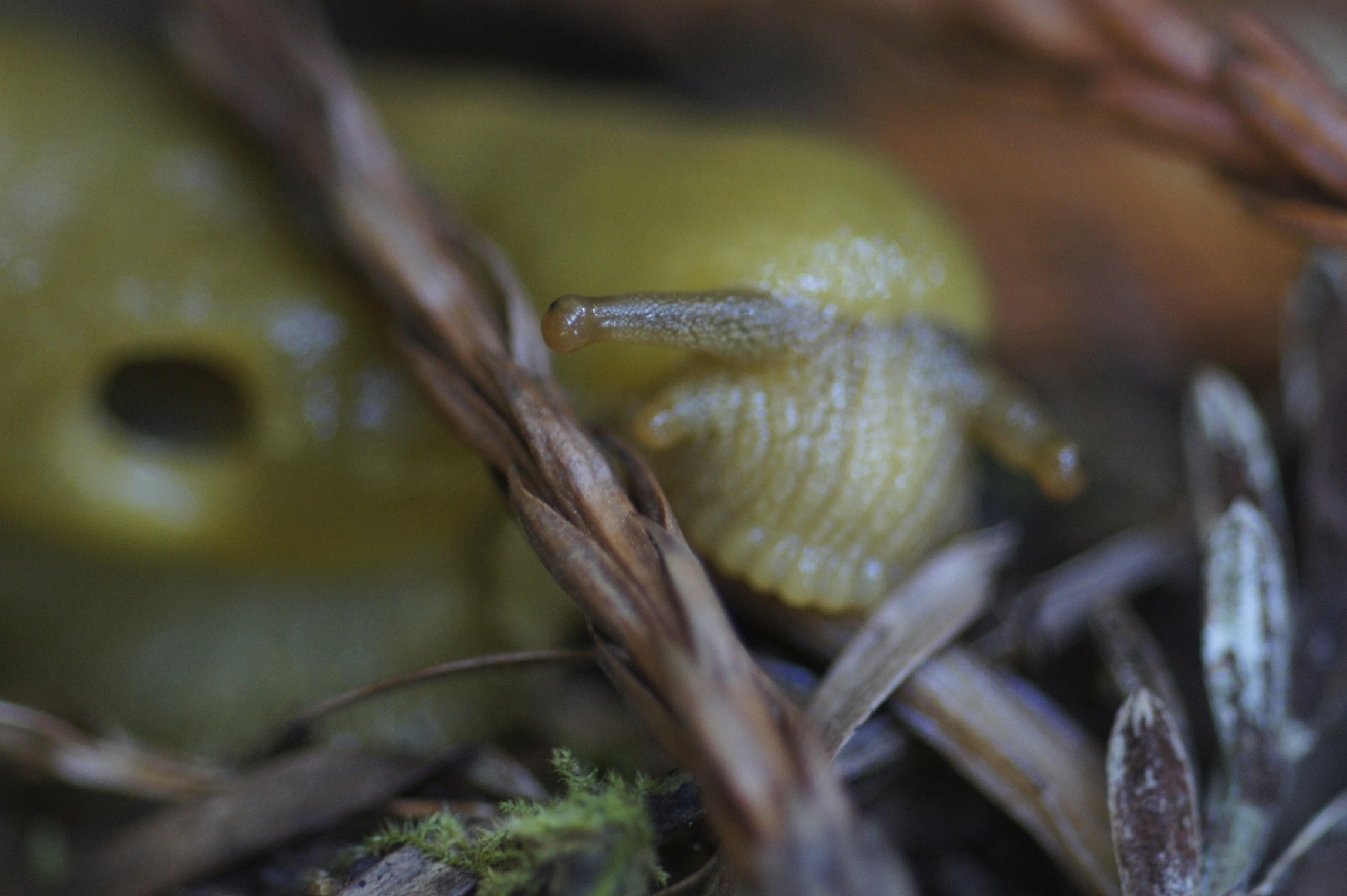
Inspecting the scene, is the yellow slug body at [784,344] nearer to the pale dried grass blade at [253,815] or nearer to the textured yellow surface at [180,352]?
the textured yellow surface at [180,352]

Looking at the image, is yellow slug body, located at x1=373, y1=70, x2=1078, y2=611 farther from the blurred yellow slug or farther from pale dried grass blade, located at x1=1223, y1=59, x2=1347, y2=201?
pale dried grass blade, located at x1=1223, y1=59, x2=1347, y2=201

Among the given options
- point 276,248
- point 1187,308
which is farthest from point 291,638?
point 1187,308

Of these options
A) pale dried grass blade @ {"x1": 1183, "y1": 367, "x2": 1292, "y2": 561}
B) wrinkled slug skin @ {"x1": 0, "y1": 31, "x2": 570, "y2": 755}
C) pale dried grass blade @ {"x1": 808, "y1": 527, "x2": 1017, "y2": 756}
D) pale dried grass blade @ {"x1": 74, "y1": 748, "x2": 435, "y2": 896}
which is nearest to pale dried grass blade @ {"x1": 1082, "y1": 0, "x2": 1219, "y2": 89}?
pale dried grass blade @ {"x1": 1183, "y1": 367, "x2": 1292, "y2": 561}

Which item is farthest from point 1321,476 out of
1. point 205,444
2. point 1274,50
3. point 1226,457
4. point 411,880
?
point 205,444

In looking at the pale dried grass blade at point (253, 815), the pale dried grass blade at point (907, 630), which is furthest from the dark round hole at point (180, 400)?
the pale dried grass blade at point (907, 630)

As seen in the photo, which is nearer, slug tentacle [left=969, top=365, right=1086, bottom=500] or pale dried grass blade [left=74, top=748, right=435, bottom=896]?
pale dried grass blade [left=74, top=748, right=435, bottom=896]

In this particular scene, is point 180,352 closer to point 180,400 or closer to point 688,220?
point 180,400
